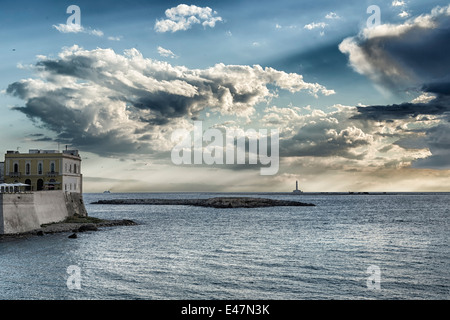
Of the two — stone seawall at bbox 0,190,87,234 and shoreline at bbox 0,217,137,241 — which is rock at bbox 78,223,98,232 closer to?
shoreline at bbox 0,217,137,241

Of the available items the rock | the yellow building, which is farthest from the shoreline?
the yellow building

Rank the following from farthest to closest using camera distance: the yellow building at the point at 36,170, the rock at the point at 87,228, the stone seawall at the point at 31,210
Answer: the yellow building at the point at 36,170 → the rock at the point at 87,228 → the stone seawall at the point at 31,210

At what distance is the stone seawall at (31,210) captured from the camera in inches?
2138

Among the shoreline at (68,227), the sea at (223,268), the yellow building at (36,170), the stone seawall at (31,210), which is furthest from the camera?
the yellow building at (36,170)

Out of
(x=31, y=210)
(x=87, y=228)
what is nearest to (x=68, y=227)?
(x=87, y=228)

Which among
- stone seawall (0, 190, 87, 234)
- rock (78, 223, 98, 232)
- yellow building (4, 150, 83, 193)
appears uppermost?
yellow building (4, 150, 83, 193)

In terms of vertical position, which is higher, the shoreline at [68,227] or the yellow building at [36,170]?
the yellow building at [36,170]

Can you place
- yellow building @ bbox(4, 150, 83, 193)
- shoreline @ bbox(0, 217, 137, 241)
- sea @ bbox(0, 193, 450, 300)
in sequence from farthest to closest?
yellow building @ bbox(4, 150, 83, 193) < shoreline @ bbox(0, 217, 137, 241) < sea @ bbox(0, 193, 450, 300)

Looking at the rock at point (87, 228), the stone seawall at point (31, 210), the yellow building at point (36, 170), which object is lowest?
the rock at point (87, 228)

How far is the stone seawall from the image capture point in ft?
178

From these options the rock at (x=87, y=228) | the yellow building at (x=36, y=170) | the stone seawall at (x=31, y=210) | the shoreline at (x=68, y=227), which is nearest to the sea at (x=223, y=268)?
the shoreline at (x=68, y=227)

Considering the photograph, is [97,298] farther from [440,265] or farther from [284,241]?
[284,241]

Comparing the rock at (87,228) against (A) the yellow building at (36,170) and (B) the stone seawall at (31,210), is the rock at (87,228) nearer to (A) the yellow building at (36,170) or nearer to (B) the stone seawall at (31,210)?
(B) the stone seawall at (31,210)
